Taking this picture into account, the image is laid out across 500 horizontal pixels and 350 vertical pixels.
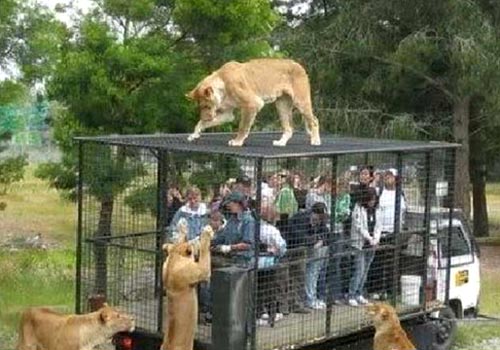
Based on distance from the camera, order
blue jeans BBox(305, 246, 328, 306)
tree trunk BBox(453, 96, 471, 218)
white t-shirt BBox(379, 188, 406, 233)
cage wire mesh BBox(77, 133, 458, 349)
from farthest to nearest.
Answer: tree trunk BBox(453, 96, 471, 218)
white t-shirt BBox(379, 188, 406, 233)
blue jeans BBox(305, 246, 328, 306)
cage wire mesh BBox(77, 133, 458, 349)

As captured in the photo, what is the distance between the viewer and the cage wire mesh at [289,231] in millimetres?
9211

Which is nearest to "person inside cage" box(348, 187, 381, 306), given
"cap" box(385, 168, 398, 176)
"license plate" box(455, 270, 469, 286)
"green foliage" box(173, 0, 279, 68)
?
"cap" box(385, 168, 398, 176)

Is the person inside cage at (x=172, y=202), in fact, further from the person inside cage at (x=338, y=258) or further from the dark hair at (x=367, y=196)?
the dark hair at (x=367, y=196)

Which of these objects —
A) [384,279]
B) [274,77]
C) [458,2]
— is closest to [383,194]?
[384,279]

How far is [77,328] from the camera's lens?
9.23 m

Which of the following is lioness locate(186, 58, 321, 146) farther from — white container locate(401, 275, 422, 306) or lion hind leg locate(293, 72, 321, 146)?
white container locate(401, 275, 422, 306)

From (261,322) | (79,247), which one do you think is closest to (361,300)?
(261,322)

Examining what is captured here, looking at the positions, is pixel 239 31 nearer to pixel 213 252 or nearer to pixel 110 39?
pixel 110 39

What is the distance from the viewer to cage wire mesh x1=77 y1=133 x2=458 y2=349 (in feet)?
30.2

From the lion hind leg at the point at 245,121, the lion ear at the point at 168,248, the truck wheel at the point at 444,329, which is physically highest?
the lion hind leg at the point at 245,121

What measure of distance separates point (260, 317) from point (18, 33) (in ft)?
16.7

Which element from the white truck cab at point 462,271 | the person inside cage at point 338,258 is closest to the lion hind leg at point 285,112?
the person inside cage at point 338,258

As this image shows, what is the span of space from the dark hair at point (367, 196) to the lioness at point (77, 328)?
255cm

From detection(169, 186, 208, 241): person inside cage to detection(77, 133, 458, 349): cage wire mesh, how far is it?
0.06 feet
